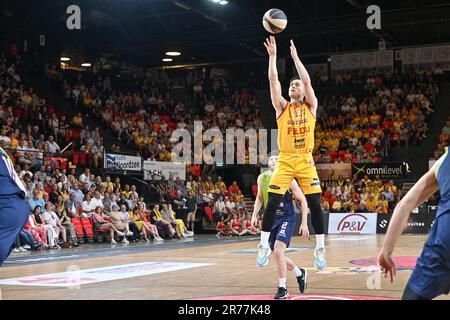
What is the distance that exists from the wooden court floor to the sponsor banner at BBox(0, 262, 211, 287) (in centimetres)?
26

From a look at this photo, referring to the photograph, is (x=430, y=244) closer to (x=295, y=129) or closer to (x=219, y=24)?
(x=295, y=129)

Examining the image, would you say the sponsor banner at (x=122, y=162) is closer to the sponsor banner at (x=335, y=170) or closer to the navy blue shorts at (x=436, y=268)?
the sponsor banner at (x=335, y=170)

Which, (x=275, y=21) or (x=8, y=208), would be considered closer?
(x=8, y=208)

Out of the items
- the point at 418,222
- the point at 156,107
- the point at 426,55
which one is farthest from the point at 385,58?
the point at 418,222

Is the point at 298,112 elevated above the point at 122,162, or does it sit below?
above

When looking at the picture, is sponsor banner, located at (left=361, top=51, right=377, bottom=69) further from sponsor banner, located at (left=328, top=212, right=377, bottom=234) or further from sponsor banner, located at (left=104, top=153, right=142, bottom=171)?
sponsor banner, located at (left=104, top=153, right=142, bottom=171)

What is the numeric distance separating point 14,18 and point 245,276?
23.4m

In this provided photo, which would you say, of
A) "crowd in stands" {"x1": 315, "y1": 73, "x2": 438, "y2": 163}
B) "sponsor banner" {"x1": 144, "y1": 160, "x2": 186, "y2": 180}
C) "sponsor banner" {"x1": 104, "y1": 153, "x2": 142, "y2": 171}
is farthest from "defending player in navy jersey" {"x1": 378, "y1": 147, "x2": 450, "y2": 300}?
"crowd in stands" {"x1": 315, "y1": 73, "x2": 438, "y2": 163}

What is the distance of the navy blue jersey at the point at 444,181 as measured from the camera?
3.42 m

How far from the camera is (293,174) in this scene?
7250 millimetres

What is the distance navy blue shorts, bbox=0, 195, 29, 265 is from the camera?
4723 mm

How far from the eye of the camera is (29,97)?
22.6m

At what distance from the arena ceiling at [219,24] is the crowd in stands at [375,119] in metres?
2.81

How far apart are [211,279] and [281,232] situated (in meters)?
2.02
